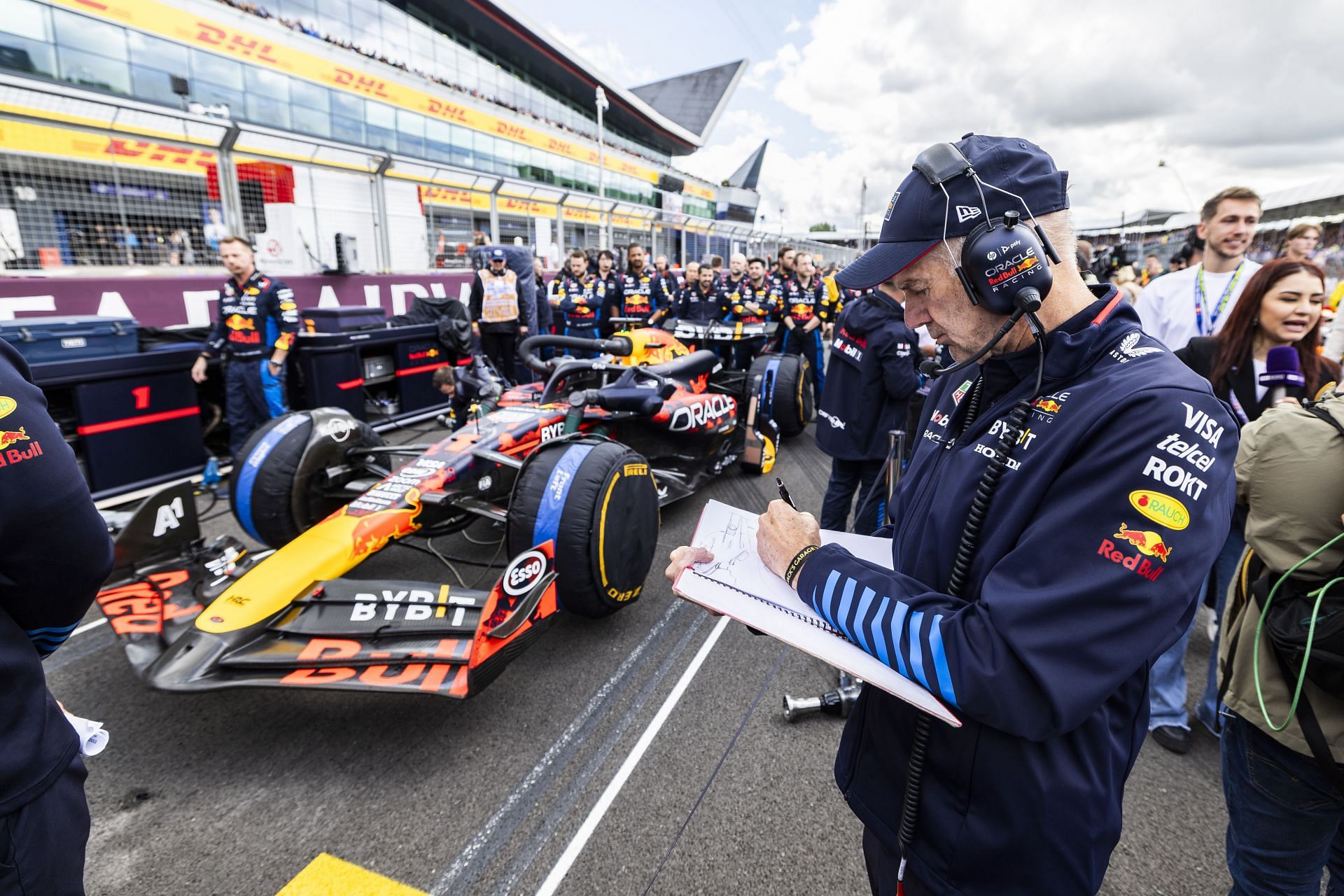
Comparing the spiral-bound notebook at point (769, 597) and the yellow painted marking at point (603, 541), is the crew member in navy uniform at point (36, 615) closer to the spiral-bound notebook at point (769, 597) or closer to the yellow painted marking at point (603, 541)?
the spiral-bound notebook at point (769, 597)

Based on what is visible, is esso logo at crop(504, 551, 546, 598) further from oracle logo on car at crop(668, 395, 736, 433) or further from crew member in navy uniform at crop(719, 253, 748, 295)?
crew member in navy uniform at crop(719, 253, 748, 295)

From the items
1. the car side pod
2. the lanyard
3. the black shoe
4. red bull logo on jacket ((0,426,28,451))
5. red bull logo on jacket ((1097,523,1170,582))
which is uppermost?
the lanyard

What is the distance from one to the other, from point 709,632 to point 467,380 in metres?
3.57

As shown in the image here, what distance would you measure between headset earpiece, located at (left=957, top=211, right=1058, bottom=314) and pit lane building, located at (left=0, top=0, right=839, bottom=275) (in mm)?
8063

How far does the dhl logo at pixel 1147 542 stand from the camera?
83 cm

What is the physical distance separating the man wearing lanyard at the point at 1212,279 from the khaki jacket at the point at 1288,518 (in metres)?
1.85

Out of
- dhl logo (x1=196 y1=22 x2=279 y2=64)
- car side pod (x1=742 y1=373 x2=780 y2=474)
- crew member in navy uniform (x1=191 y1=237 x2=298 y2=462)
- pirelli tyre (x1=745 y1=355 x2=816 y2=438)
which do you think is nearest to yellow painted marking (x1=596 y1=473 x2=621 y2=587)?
car side pod (x1=742 y1=373 x2=780 y2=474)

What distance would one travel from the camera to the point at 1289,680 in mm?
1367

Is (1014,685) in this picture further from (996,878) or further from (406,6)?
(406,6)

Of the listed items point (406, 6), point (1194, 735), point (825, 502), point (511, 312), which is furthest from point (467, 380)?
point (406, 6)

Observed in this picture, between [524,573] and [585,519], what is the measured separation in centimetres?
40

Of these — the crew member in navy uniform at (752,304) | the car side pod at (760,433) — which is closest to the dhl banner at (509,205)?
the crew member in navy uniform at (752,304)

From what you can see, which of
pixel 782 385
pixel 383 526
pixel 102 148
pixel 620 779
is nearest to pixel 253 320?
pixel 102 148

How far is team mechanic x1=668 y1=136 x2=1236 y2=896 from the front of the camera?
84 centimetres
